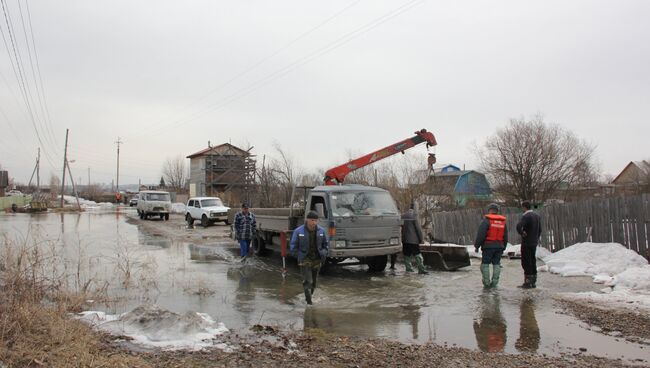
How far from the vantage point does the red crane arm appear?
14.7 metres

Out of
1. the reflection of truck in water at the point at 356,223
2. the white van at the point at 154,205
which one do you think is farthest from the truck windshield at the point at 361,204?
the white van at the point at 154,205

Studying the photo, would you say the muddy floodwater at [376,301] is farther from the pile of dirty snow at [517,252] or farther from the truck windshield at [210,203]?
the truck windshield at [210,203]

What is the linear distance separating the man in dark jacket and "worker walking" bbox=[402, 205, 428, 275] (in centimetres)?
248

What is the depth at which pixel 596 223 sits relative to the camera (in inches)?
509

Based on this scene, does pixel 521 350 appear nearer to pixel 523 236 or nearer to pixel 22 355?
pixel 523 236

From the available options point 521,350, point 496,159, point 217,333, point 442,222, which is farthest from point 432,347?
point 496,159

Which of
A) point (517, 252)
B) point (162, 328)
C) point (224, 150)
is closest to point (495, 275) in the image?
point (517, 252)

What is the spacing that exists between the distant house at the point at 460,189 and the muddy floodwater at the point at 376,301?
1159 centimetres

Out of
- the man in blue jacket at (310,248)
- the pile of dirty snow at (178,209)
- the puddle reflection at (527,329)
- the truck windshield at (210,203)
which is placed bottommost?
the puddle reflection at (527,329)

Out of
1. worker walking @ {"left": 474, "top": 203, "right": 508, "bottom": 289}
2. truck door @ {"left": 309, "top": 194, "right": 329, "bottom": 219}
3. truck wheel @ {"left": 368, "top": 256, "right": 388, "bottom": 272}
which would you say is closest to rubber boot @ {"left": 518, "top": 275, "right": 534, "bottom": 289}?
worker walking @ {"left": 474, "top": 203, "right": 508, "bottom": 289}

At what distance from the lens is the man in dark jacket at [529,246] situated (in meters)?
9.85

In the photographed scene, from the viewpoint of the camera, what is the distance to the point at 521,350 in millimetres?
5848

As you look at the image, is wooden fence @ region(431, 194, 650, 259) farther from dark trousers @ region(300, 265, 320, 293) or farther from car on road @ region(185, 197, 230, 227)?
car on road @ region(185, 197, 230, 227)

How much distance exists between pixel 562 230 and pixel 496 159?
16.0m
